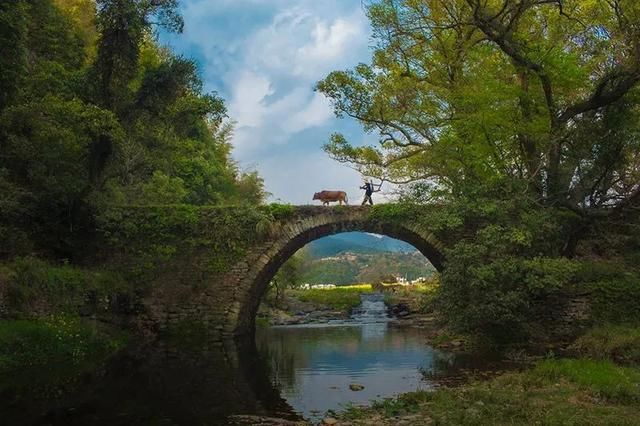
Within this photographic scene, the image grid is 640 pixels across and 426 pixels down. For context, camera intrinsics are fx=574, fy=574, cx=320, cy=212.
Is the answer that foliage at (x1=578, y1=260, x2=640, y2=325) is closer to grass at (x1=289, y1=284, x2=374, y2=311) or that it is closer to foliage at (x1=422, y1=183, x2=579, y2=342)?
foliage at (x1=422, y1=183, x2=579, y2=342)

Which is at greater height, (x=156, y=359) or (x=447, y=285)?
(x=447, y=285)

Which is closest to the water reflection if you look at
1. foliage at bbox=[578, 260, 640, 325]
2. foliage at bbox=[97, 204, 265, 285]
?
foliage at bbox=[97, 204, 265, 285]

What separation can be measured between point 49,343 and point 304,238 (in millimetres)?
9769

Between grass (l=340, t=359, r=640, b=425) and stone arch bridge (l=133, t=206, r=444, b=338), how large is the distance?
10.4 meters

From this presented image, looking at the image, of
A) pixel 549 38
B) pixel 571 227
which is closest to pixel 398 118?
pixel 549 38

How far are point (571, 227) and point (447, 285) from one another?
5966 millimetres

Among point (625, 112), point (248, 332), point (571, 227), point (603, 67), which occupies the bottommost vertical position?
point (248, 332)

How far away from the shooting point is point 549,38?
19.7 meters

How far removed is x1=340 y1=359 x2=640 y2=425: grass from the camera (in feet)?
24.7

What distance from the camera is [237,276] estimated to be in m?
20.5

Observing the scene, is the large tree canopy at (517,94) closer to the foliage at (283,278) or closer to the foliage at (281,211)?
the foliage at (281,211)

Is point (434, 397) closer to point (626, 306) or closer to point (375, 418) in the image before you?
point (375, 418)

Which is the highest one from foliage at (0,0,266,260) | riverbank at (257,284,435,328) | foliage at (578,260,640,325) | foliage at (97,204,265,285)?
foliage at (0,0,266,260)

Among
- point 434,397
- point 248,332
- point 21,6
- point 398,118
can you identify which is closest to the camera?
point 434,397
